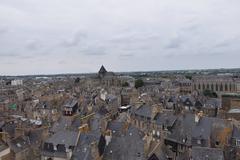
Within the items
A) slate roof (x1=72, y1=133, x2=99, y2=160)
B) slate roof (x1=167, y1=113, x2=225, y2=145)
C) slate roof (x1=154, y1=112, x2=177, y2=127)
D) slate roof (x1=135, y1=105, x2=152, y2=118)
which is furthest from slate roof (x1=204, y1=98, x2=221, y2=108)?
slate roof (x1=72, y1=133, x2=99, y2=160)

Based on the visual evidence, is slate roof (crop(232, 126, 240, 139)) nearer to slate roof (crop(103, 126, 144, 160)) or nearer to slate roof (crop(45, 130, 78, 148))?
slate roof (crop(103, 126, 144, 160))

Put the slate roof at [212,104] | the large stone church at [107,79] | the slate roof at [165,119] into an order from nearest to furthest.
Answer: the slate roof at [165,119], the slate roof at [212,104], the large stone church at [107,79]

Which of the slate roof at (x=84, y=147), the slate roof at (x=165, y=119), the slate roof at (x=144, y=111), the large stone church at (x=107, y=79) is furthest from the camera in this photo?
the large stone church at (x=107, y=79)

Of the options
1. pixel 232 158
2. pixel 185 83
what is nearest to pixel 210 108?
pixel 232 158

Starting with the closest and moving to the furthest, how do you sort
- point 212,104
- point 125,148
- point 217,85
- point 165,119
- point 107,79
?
point 125,148, point 165,119, point 212,104, point 217,85, point 107,79

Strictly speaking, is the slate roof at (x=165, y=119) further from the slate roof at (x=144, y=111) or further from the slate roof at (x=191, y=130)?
the slate roof at (x=191, y=130)

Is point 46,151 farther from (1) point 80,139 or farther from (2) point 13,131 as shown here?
(2) point 13,131

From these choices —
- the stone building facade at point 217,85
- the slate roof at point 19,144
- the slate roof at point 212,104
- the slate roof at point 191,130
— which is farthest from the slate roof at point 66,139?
the stone building facade at point 217,85

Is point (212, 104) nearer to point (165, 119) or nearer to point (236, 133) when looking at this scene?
point (165, 119)

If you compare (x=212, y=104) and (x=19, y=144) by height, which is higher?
(x=212, y=104)

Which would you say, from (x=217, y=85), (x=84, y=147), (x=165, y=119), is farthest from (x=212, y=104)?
(x=217, y=85)

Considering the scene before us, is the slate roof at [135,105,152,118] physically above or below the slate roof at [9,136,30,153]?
above
